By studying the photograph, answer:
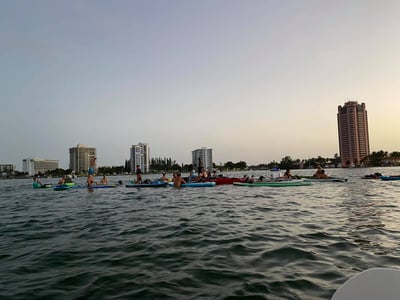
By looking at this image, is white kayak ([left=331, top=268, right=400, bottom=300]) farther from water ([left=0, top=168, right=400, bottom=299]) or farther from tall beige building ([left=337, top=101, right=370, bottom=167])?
tall beige building ([left=337, top=101, right=370, bottom=167])

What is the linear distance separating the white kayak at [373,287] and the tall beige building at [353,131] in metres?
189

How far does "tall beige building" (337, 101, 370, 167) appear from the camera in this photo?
17262 cm

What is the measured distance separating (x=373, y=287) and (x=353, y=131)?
631 feet

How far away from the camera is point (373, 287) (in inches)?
92.4

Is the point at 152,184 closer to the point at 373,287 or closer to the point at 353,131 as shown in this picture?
the point at 373,287

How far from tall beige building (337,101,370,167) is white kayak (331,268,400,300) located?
7423 inches

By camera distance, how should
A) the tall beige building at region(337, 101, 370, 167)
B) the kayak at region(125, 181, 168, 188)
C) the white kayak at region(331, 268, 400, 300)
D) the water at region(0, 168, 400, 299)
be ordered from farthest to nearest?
the tall beige building at region(337, 101, 370, 167)
the kayak at region(125, 181, 168, 188)
the water at region(0, 168, 400, 299)
the white kayak at region(331, 268, 400, 300)

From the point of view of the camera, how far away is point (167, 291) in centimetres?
455

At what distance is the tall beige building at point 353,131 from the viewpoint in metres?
173

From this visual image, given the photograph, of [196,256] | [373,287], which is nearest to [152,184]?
[196,256]

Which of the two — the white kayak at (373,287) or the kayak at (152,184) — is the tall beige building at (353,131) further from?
the white kayak at (373,287)

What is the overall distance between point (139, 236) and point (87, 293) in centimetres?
399

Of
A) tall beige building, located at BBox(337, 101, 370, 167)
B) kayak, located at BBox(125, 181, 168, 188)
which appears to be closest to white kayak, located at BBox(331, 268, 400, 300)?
kayak, located at BBox(125, 181, 168, 188)

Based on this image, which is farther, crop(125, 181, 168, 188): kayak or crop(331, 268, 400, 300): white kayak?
crop(125, 181, 168, 188): kayak
